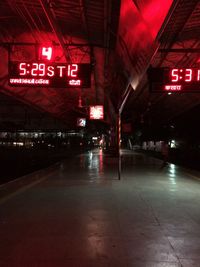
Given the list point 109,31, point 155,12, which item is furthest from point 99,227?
point 109,31

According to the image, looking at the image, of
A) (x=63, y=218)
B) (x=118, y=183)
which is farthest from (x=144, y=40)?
(x=63, y=218)

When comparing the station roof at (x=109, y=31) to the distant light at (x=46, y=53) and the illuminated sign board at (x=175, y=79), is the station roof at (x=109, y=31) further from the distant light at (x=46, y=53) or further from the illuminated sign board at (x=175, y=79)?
the illuminated sign board at (x=175, y=79)

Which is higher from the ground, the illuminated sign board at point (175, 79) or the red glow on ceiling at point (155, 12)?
the red glow on ceiling at point (155, 12)

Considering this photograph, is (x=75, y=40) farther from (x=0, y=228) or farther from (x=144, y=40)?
(x=0, y=228)

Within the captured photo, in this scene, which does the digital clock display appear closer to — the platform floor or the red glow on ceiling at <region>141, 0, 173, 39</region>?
the red glow on ceiling at <region>141, 0, 173, 39</region>

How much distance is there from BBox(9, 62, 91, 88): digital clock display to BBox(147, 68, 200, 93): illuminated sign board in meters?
2.49

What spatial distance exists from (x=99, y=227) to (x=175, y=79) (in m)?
7.51

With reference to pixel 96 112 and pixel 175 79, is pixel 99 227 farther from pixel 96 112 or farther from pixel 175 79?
pixel 96 112

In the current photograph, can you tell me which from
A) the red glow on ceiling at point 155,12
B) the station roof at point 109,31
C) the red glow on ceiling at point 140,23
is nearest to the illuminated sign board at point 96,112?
the station roof at point 109,31

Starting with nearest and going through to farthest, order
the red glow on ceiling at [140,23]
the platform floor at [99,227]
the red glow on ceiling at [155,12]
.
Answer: the platform floor at [99,227] → the red glow on ceiling at [155,12] → the red glow on ceiling at [140,23]

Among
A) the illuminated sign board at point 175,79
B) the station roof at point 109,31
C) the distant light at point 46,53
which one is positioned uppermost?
the station roof at point 109,31

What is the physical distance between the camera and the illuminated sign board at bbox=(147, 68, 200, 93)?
14.0 metres

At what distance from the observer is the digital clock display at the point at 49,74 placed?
13375 millimetres

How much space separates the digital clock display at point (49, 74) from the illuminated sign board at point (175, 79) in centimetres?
249
